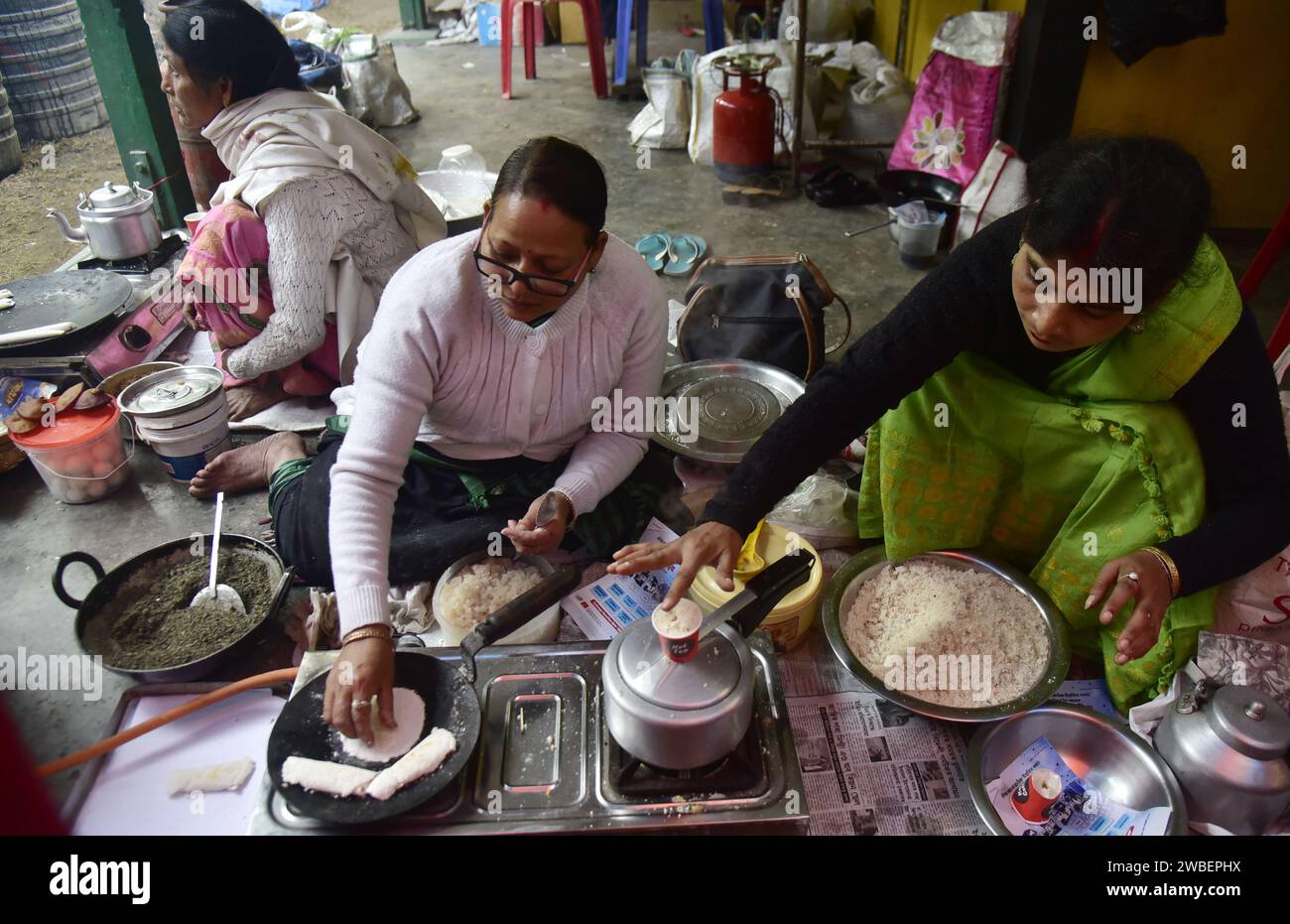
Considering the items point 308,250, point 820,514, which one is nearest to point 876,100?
point 820,514

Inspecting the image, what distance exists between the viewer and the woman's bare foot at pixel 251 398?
9.84 ft

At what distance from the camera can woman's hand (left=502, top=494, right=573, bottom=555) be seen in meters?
1.95

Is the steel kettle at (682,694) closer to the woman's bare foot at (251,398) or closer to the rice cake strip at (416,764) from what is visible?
the rice cake strip at (416,764)

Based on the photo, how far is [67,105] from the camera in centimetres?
589

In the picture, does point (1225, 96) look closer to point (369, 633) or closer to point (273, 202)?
point (273, 202)

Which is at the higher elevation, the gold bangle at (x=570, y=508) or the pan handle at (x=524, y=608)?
the pan handle at (x=524, y=608)

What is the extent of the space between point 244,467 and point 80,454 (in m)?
0.50

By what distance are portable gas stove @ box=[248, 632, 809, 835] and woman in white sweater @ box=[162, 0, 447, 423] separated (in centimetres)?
157

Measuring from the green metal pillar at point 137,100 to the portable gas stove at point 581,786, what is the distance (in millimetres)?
3240

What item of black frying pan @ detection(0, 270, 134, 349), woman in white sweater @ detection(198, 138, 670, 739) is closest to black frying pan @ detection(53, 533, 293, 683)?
woman in white sweater @ detection(198, 138, 670, 739)

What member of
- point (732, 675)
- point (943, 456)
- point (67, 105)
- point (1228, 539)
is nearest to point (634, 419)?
point (943, 456)

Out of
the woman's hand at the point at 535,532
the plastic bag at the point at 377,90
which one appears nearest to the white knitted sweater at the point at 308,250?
the woman's hand at the point at 535,532

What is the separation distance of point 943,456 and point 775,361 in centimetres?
96
